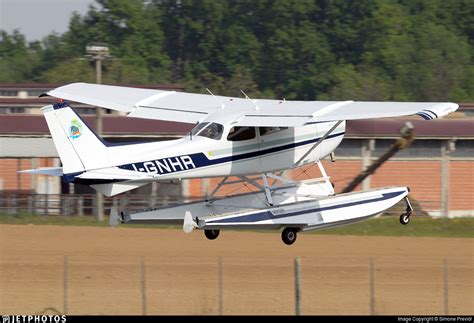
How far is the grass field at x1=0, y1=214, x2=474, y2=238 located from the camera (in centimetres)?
3403

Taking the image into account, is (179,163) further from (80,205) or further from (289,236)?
(80,205)

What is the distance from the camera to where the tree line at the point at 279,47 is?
82.1 m

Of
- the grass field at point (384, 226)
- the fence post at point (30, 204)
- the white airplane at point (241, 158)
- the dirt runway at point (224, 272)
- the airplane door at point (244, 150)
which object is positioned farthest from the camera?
the fence post at point (30, 204)

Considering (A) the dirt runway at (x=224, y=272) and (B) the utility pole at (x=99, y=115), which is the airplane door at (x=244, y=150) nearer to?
(A) the dirt runway at (x=224, y=272)

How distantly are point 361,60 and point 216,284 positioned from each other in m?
66.7

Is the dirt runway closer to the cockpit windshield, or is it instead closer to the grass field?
the grass field

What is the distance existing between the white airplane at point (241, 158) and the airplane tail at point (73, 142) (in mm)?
19

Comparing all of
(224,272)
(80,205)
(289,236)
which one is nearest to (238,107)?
(289,236)

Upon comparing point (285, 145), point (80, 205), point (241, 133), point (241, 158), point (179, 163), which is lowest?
point (80, 205)

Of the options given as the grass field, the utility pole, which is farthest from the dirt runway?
the utility pole

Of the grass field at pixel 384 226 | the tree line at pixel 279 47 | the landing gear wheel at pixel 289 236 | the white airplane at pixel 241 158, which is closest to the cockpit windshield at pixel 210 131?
the white airplane at pixel 241 158

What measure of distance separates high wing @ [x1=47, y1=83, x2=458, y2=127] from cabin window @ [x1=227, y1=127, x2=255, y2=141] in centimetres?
27

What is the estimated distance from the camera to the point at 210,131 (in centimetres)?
2302

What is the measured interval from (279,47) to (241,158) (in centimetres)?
6500
